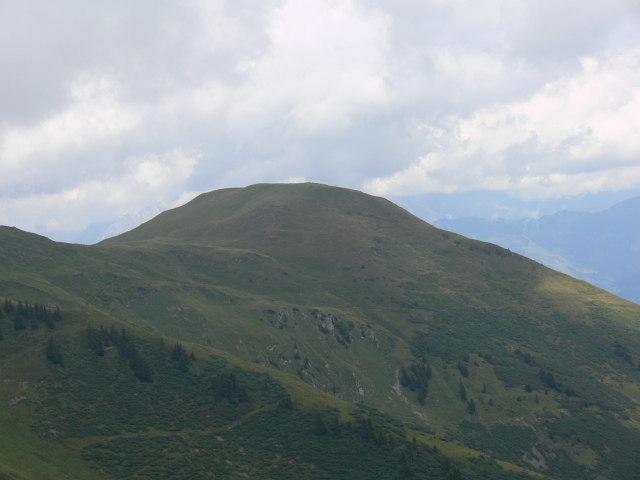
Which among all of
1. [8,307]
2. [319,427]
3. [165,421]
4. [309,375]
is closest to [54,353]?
[8,307]

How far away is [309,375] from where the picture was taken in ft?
445

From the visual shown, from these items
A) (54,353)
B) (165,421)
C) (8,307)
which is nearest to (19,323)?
(8,307)

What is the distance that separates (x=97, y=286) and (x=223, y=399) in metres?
80.2

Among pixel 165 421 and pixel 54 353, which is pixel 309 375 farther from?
pixel 54 353

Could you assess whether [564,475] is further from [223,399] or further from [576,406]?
[223,399]

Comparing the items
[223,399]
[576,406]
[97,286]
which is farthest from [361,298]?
[223,399]

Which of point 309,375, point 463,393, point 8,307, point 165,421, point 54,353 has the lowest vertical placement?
point 463,393

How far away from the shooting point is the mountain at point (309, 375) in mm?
69938

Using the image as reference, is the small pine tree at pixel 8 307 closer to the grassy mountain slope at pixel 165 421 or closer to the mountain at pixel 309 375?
the grassy mountain slope at pixel 165 421

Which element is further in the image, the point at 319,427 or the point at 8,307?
the point at 8,307

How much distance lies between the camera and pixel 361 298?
194375 millimetres

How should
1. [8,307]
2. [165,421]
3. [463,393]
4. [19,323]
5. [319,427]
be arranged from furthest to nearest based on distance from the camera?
[463,393] → [8,307] → [19,323] → [319,427] → [165,421]

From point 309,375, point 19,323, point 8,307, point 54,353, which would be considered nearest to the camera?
point 54,353

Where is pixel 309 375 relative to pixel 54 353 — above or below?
below
